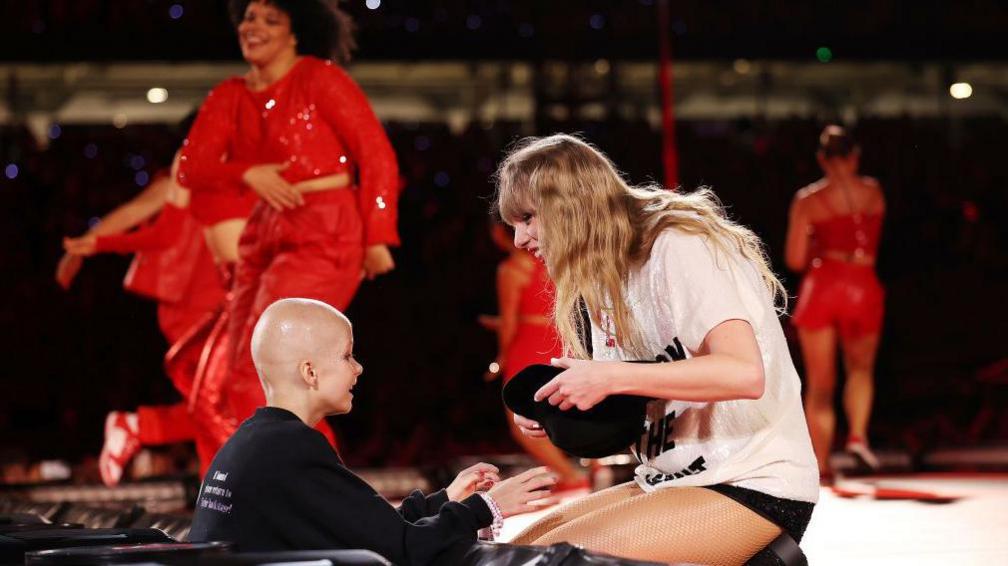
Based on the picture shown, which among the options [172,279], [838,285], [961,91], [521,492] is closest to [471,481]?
[521,492]

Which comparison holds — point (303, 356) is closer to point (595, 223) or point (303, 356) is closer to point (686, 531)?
point (595, 223)

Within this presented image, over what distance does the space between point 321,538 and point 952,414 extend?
6250 mm

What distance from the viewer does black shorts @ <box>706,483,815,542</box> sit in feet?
7.57

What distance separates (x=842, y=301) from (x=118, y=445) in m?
3.17

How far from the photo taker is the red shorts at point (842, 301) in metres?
5.77

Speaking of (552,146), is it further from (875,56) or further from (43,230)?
(875,56)

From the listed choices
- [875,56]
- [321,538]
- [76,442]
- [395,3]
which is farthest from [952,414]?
[321,538]

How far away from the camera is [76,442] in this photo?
281 inches

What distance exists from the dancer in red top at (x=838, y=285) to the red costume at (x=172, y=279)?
8.57ft

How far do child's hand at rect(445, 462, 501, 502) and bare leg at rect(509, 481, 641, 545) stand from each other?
194mm

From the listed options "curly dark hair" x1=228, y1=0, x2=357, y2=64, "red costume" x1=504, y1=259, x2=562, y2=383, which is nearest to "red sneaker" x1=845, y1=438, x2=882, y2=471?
"red costume" x1=504, y1=259, x2=562, y2=383

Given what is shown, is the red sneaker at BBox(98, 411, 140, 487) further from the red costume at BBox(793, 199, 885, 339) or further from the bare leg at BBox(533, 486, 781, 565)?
Result: the bare leg at BBox(533, 486, 781, 565)

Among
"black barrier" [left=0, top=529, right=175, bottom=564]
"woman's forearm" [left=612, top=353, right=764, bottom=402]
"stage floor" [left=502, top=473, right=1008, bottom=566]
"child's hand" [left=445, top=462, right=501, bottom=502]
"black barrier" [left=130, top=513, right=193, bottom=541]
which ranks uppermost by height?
"woman's forearm" [left=612, top=353, right=764, bottom=402]

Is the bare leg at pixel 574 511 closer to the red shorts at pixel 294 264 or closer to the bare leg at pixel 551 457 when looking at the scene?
the red shorts at pixel 294 264
